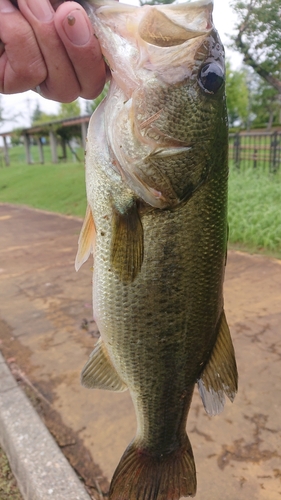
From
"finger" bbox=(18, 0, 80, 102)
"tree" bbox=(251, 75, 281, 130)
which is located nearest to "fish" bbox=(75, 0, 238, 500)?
"finger" bbox=(18, 0, 80, 102)

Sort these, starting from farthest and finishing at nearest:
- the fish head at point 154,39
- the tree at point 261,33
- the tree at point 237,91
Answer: the tree at point 237,91 < the tree at point 261,33 < the fish head at point 154,39

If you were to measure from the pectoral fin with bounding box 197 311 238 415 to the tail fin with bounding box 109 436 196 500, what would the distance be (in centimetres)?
25

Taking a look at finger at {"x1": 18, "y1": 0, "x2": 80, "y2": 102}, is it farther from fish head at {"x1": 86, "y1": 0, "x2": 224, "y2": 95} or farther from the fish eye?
the fish eye

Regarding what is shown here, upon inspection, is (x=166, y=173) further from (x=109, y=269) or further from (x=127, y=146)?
(x=109, y=269)

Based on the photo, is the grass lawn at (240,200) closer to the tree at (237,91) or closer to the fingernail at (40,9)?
the fingernail at (40,9)

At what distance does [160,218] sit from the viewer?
1436 millimetres

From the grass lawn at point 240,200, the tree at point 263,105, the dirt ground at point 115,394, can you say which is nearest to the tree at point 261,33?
the grass lawn at point 240,200

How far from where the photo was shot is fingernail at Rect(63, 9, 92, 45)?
1190 mm

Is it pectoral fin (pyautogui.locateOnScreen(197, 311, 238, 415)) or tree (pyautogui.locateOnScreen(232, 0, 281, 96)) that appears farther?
tree (pyautogui.locateOnScreen(232, 0, 281, 96))

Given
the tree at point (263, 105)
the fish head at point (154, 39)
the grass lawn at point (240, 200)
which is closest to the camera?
the fish head at point (154, 39)

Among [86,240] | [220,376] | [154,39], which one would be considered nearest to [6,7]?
[154,39]

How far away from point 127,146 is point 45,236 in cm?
770

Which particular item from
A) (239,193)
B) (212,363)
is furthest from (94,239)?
(239,193)

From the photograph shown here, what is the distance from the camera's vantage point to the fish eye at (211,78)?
55.2 inches
